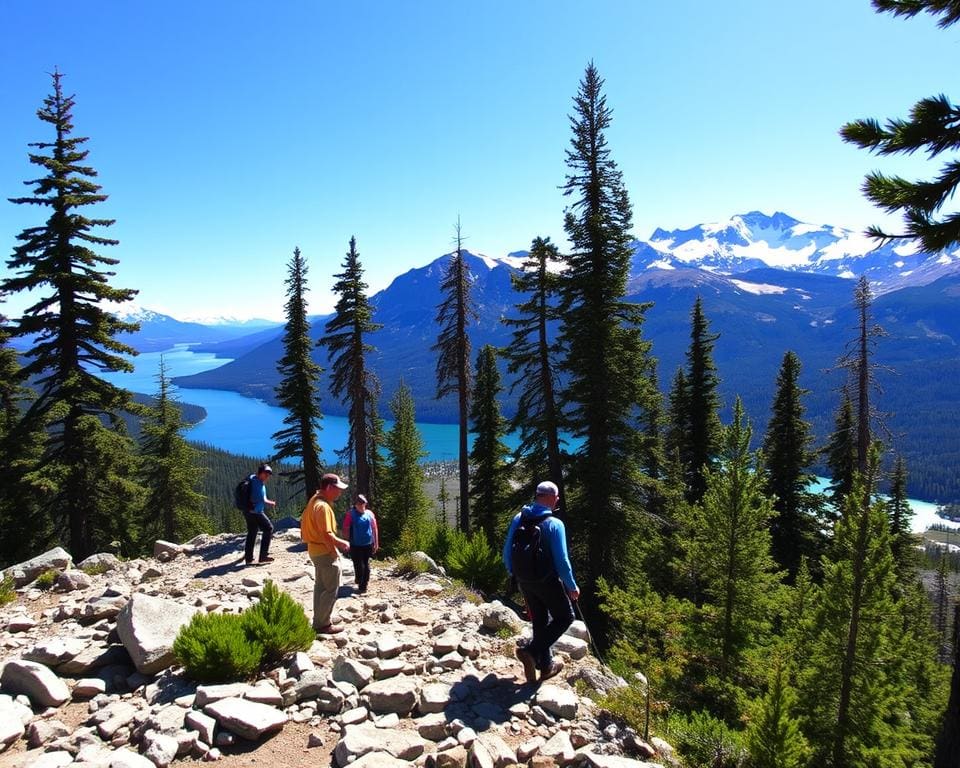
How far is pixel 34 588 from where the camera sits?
10.0 m

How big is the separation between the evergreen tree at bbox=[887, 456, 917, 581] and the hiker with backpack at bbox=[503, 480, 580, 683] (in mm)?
27728

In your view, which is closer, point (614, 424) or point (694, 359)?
point (614, 424)

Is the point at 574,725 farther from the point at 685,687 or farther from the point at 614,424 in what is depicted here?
the point at 614,424

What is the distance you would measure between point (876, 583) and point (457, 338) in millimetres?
15367

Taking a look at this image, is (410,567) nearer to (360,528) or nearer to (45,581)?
(360,528)

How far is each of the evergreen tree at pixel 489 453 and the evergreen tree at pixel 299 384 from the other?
8.53 m

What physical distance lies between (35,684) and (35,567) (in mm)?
6735

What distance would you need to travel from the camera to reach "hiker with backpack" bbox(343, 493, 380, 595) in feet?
32.2

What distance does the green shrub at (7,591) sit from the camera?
9.16 meters

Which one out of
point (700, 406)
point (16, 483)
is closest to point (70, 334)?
point (16, 483)

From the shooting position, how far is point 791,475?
23.9 meters

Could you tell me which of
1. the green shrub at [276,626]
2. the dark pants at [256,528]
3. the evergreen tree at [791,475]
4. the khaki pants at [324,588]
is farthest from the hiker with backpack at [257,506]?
the evergreen tree at [791,475]

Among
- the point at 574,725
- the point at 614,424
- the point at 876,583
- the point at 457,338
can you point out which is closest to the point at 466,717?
the point at 574,725

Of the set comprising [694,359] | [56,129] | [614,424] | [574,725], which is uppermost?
[56,129]
